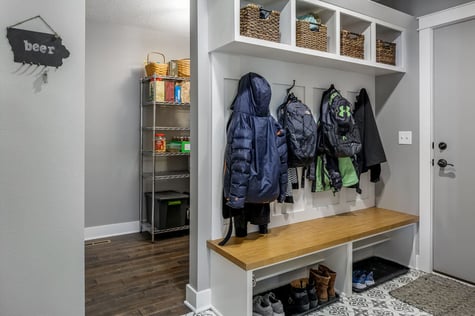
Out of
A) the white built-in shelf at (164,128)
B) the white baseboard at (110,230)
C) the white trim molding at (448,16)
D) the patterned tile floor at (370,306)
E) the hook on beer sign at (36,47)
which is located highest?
the white trim molding at (448,16)

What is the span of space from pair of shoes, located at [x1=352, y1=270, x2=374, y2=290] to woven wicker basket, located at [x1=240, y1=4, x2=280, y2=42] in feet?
6.48

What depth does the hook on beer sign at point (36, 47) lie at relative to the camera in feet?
5.07

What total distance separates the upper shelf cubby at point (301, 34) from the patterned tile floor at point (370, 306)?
6.06ft

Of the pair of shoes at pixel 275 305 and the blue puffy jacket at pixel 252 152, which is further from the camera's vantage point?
the pair of shoes at pixel 275 305

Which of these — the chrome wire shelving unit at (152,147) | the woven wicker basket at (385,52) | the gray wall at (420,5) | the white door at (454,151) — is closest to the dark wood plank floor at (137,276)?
the chrome wire shelving unit at (152,147)

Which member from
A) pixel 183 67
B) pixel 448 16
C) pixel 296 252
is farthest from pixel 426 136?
pixel 183 67

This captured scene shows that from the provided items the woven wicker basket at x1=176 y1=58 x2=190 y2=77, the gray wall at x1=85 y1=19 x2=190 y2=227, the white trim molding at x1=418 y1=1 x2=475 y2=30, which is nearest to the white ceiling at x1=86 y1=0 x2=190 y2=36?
the gray wall at x1=85 y1=19 x2=190 y2=227

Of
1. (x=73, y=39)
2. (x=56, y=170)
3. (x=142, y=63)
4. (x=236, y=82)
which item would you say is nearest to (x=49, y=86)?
(x=73, y=39)

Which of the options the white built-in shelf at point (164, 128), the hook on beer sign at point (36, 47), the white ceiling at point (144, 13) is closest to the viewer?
the hook on beer sign at point (36, 47)

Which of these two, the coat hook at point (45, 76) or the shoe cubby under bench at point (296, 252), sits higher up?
the coat hook at point (45, 76)

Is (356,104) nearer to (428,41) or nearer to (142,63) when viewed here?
(428,41)

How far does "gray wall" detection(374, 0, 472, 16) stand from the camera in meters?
2.75

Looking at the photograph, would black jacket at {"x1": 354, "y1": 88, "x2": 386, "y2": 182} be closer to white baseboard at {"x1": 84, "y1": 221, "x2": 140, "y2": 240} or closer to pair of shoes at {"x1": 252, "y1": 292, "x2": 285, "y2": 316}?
pair of shoes at {"x1": 252, "y1": 292, "x2": 285, "y2": 316}

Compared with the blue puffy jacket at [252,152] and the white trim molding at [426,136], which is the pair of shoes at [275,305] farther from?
the white trim molding at [426,136]
